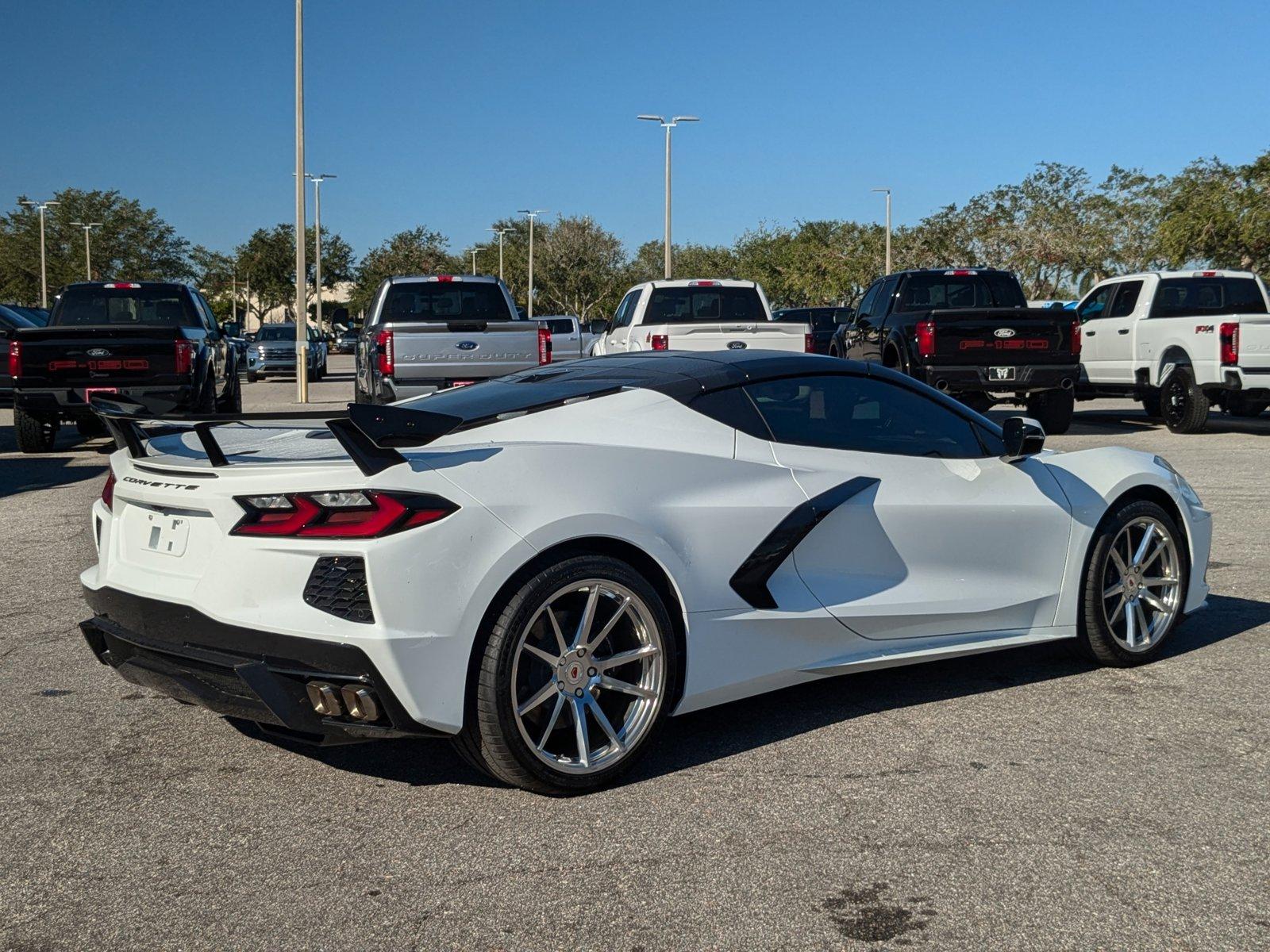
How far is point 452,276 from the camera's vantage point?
17.8m

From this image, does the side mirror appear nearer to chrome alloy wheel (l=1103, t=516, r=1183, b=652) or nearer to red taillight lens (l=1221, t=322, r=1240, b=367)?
chrome alloy wheel (l=1103, t=516, r=1183, b=652)

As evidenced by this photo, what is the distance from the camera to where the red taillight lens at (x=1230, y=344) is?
54.5 feet

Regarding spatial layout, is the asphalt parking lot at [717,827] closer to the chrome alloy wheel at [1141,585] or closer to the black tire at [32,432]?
the chrome alloy wheel at [1141,585]

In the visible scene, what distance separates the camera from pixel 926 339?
16.5 metres

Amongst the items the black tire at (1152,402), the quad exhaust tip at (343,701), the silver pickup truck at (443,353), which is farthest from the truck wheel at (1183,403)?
the quad exhaust tip at (343,701)

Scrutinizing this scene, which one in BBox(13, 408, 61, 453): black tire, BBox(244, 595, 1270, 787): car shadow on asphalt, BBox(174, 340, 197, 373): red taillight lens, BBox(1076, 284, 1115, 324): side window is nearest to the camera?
BBox(244, 595, 1270, 787): car shadow on asphalt

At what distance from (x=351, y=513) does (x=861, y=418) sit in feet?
7.18

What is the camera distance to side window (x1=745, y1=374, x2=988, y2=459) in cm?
502

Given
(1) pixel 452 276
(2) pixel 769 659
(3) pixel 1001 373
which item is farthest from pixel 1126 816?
(1) pixel 452 276

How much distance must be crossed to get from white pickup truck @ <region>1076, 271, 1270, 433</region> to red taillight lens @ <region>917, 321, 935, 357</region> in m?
3.64

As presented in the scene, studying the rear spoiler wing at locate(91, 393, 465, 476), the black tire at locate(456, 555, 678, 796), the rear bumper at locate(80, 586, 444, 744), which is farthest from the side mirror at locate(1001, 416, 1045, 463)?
the rear bumper at locate(80, 586, 444, 744)

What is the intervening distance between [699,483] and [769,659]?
66 cm

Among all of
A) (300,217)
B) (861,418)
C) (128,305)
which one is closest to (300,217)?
(300,217)

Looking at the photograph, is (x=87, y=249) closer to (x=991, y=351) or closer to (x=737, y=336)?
(x=737, y=336)
